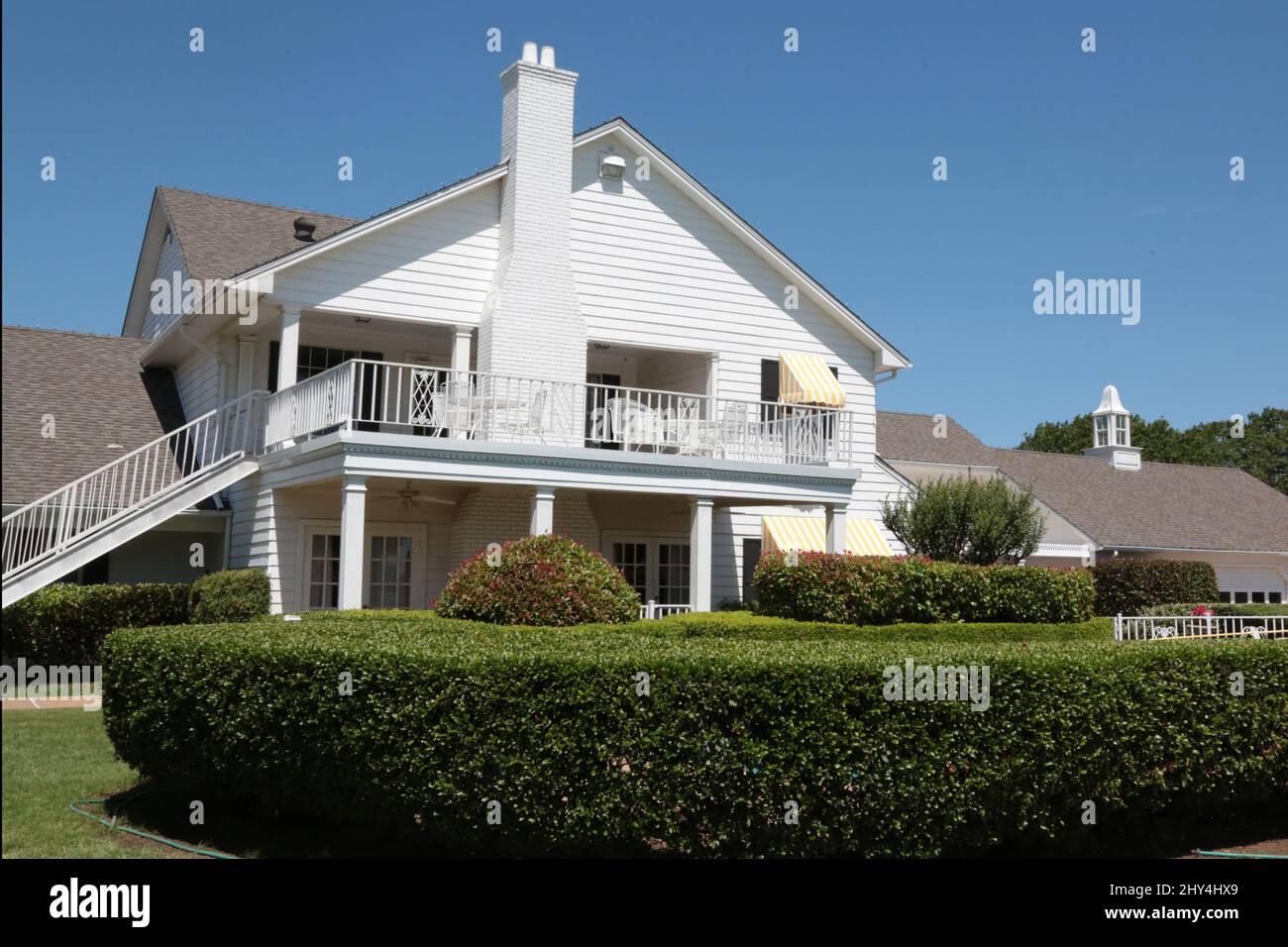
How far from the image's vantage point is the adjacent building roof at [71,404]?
20422 millimetres

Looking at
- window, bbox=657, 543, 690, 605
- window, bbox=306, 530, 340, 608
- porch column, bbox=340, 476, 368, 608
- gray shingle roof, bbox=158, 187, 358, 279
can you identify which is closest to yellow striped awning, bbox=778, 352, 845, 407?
window, bbox=657, 543, 690, 605

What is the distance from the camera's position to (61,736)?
1259 cm

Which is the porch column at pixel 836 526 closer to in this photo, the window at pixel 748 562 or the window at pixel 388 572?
the window at pixel 748 562

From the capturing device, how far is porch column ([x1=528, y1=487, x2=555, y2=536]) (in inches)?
690

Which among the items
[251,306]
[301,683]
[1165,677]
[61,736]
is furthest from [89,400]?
[1165,677]

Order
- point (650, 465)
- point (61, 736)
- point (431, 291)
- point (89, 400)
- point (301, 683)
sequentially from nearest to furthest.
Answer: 1. point (301, 683)
2. point (61, 736)
3. point (650, 465)
4. point (431, 291)
5. point (89, 400)

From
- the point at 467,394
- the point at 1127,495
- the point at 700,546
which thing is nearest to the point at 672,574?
the point at 700,546

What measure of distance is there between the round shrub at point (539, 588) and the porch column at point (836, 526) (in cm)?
582

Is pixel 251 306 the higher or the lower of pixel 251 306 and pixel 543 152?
the lower

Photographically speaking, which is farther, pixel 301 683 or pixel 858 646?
pixel 858 646

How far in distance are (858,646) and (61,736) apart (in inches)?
358
